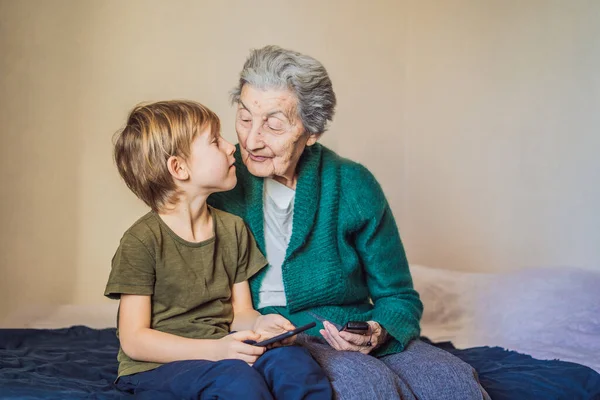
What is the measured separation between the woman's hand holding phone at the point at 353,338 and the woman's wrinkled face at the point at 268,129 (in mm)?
448

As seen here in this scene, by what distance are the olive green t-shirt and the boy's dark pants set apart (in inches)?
5.3

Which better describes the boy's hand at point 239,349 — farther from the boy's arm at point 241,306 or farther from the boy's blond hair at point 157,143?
the boy's blond hair at point 157,143

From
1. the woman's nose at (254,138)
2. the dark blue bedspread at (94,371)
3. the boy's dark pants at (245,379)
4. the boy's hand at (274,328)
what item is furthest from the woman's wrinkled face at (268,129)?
the dark blue bedspread at (94,371)

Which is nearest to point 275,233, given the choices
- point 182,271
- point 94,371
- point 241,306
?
point 241,306

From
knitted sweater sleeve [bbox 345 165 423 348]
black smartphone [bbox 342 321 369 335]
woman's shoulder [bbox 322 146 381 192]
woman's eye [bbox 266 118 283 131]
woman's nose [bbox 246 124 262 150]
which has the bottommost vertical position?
black smartphone [bbox 342 321 369 335]

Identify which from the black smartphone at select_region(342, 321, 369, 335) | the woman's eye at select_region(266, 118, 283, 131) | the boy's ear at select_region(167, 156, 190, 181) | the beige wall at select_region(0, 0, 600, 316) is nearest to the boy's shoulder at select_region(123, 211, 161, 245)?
the boy's ear at select_region(167, 156, 190, 181)

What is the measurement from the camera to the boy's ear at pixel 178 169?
1716 millimetres

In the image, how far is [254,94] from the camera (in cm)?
186

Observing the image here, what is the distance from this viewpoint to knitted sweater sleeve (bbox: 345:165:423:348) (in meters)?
1.93

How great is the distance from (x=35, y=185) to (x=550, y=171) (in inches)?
85.8

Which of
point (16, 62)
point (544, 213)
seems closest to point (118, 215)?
point (16, 62)

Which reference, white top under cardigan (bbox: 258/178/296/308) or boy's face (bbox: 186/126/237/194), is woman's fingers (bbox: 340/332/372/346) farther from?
boy's face (bbox: 186/126/237/194)

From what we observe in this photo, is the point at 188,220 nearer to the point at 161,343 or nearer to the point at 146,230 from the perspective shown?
the point at 146,230

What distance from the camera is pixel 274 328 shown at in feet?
5.28
